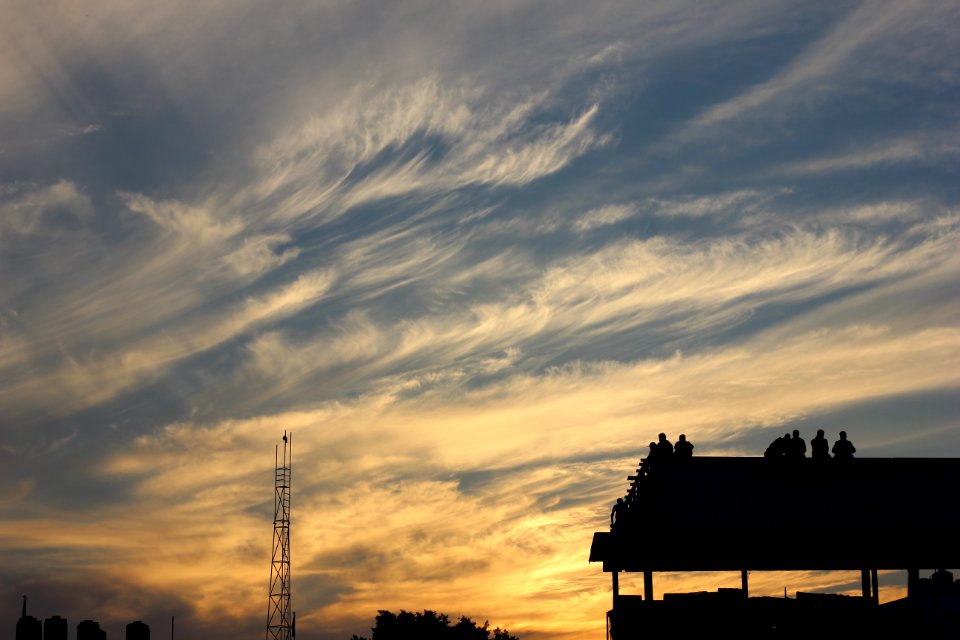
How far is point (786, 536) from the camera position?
132ft

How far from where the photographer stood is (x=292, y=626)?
80.6 metres

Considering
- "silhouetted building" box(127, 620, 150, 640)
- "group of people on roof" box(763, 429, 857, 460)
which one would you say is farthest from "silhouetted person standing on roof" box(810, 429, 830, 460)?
"silhouetted building" box(127, 620, 150, 640)

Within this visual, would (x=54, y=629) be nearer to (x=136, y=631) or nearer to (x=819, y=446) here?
(x=136, y=631)

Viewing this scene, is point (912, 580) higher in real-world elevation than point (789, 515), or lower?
lower

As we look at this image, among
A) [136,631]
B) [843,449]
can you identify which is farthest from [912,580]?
[136,631]

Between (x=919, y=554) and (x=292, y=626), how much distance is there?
48.8m

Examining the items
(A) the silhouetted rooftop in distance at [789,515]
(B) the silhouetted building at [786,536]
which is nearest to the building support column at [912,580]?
(B) the silhouetted building at [786,536]

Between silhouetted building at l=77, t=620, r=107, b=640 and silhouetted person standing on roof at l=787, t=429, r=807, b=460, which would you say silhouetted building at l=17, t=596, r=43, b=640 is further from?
silhouetted person standing on roof at l=787, t=429, r=807, b=460

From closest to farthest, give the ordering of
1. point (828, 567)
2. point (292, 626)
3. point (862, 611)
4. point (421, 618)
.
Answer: point (862, 611)
point (828, 567)
point (292, 626)
point (421, 618)

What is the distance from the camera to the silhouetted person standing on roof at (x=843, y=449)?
41281 mm

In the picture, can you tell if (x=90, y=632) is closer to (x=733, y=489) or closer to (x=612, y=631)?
(x=612, y=631)

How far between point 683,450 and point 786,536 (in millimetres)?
4140

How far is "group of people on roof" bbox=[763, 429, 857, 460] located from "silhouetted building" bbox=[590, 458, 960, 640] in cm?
26

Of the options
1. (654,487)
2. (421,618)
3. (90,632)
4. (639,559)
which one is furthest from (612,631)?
(421,618)
